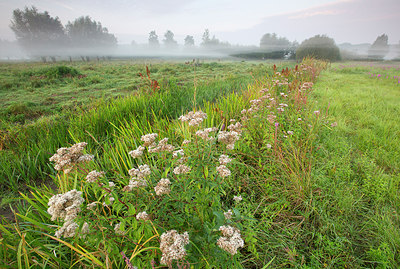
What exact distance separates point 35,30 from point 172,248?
72267 mm

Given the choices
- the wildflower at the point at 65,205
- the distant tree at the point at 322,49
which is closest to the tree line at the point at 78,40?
the distant tree at the point at 322,49

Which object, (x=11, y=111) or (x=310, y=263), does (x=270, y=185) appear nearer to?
(x=310, y=263)

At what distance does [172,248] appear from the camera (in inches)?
33.4

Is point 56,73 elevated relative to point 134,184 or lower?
elevated

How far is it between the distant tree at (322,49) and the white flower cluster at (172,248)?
3305cm

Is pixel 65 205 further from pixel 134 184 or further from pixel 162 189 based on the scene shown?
pixel 162 189

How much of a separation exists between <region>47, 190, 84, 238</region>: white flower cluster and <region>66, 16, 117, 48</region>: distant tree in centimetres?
8678

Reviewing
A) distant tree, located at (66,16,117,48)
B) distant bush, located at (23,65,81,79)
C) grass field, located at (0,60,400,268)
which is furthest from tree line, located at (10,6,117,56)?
grass field, located at (0,60,400,268)

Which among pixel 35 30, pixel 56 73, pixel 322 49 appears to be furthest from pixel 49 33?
pixel 322 49

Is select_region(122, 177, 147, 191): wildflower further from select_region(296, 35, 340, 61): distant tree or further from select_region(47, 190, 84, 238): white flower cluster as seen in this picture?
select_region(296, 35, 340, 61): distant tree

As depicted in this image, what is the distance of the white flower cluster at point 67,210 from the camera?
97 cm

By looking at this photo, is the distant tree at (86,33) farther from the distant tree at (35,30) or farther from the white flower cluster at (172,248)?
the white flower cluster at (172,248)

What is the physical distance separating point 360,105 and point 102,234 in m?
7.15

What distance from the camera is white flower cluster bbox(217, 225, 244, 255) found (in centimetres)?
86
